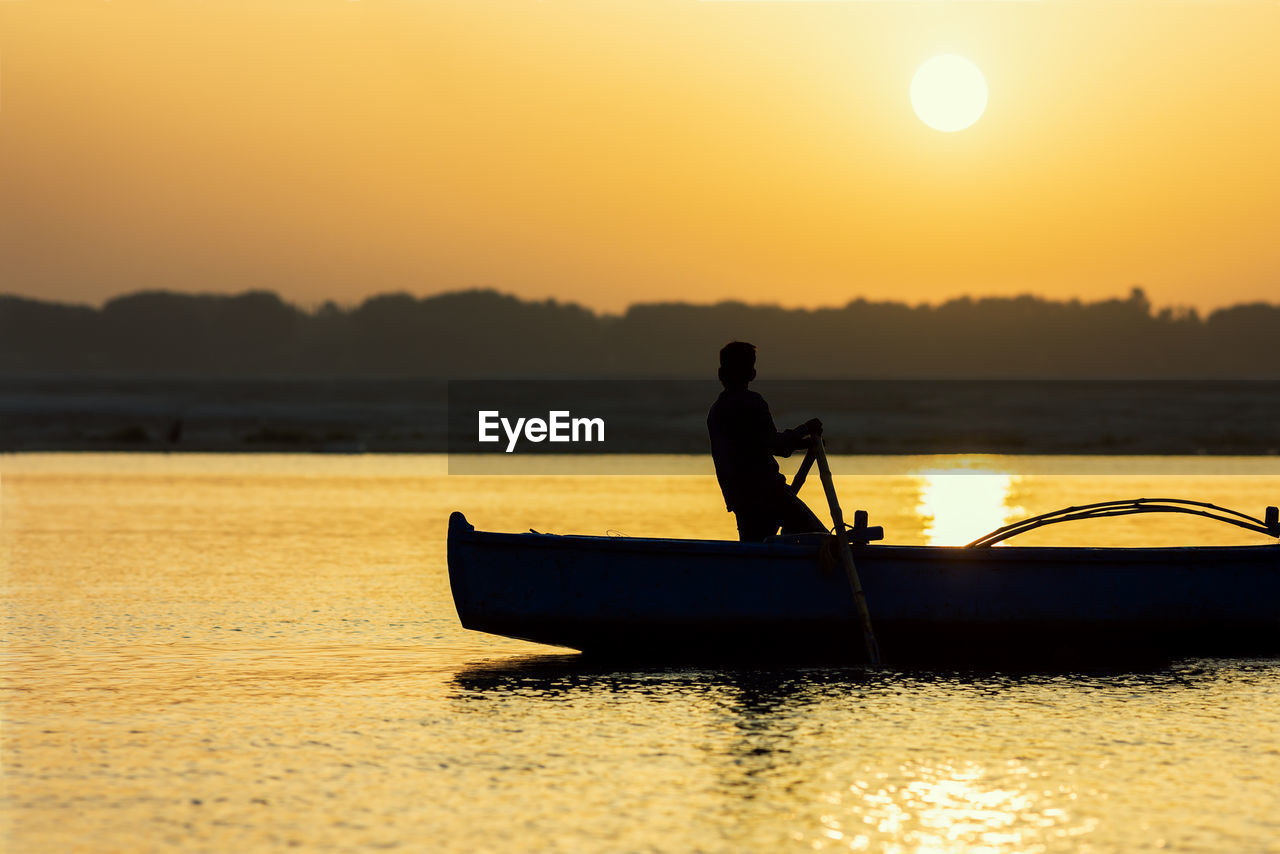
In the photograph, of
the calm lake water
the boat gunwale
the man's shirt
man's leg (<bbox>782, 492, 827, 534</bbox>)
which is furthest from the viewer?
man's leg (<bbox>782, 492, 827, 534</bbox>)

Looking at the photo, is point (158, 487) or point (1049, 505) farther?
point (158, 487)

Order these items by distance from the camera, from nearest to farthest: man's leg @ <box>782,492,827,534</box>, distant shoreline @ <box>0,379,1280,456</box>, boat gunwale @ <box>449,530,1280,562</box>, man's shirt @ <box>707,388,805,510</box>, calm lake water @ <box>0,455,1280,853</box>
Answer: calm lake water @ <box>0,455,1280,853</box>, boat gunwale @ <box>449,530,1280,562</box>, man's shirt @ <box>707,388,805,510</box>, man's leg @ <box>782,492,827,534</box>, distant shoreline @ <box>0,379,1280,456</box>

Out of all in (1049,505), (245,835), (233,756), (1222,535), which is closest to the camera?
(245,835)

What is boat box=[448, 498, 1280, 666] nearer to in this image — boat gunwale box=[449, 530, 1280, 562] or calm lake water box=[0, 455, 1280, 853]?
boat gunwale box=[449, 530, 1280, 562]

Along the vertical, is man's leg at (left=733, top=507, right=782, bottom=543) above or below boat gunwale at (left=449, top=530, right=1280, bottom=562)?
above

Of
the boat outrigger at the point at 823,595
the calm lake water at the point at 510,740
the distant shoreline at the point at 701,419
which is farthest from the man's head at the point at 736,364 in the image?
the distant shoreline at the point at 701,419

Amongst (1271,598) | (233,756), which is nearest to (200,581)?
(233,756)

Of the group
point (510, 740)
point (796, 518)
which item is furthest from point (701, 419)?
point (510, 740)

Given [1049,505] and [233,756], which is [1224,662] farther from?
[1049,505]

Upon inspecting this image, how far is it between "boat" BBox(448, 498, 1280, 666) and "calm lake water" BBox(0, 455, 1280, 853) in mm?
479

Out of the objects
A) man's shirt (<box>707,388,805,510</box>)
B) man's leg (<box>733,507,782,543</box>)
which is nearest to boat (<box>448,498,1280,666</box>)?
man's leg (<box>733,507,782,543</box>)

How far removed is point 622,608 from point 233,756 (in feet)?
13.7

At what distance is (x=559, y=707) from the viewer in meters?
10.6

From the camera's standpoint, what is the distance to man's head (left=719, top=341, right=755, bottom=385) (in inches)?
513
